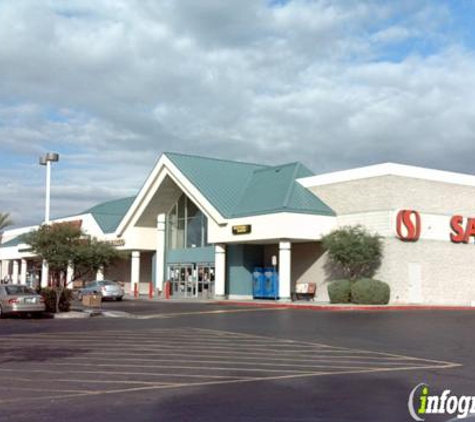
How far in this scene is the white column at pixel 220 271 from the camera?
144 feet

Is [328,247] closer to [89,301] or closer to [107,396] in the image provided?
[89,301]

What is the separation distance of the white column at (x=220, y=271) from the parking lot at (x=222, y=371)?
69.7 ft

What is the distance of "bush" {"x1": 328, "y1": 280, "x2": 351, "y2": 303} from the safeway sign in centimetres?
382

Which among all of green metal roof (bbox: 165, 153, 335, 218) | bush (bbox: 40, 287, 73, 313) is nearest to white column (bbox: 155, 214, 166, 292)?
green metal roof (bbox: 165, 153, 335, 218)

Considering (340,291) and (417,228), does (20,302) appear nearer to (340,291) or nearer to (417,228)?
(340,291)

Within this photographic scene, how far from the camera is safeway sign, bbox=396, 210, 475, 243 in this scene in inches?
1431

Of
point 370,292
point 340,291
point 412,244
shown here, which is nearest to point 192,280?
point 340,291

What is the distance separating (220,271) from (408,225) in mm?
12900

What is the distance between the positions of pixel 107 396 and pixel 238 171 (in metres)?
38.2

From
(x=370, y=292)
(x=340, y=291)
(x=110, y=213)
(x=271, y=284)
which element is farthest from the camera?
(x=110, y=213)

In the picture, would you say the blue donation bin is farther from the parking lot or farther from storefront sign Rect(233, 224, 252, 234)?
the parking lot

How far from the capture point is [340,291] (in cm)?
3538

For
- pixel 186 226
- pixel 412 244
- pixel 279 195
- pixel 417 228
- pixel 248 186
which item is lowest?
pixel 412 244

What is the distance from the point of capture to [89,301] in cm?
3303
